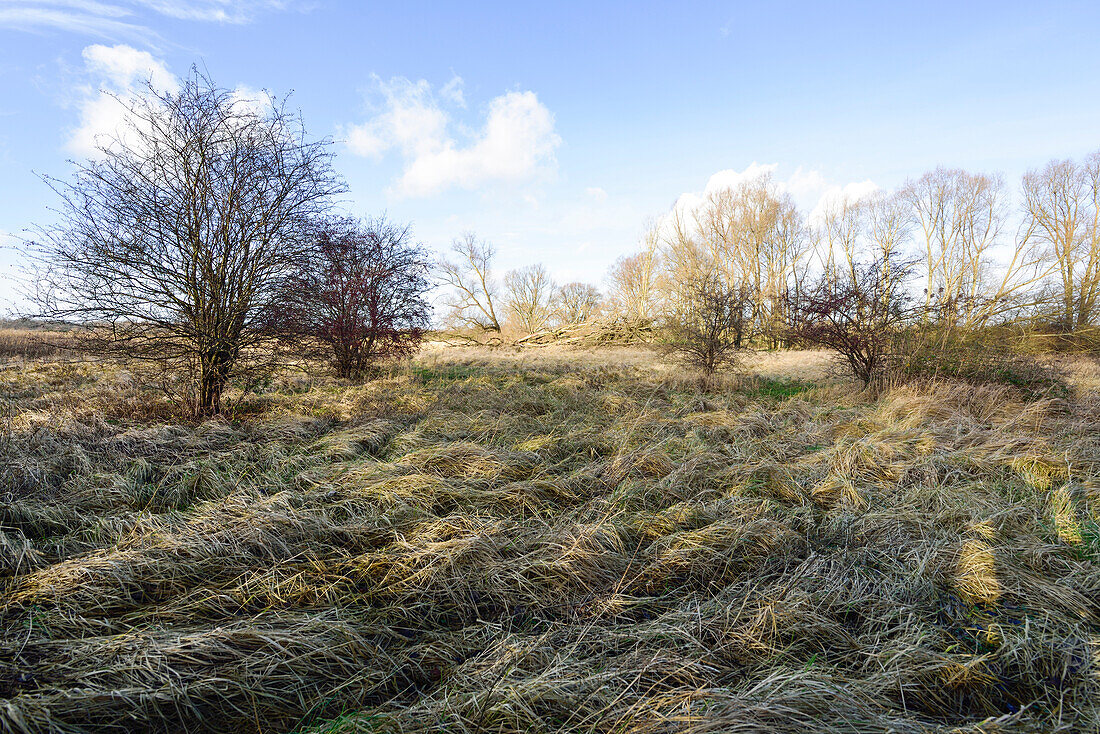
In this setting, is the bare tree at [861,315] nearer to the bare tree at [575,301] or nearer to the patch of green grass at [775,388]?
the patch of green grass at [775,388]

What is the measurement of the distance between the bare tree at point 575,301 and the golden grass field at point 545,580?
958 inches

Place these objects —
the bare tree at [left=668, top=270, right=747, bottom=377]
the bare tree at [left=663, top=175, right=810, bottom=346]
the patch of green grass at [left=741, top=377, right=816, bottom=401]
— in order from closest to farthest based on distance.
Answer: the patch of green grass at [left=741, top=377, right=816, bottom=401], the bare tree at [left=668, top=270, right=747, bottom=377], the bare tree at [left=663, top=175, right=810, bottom=346]

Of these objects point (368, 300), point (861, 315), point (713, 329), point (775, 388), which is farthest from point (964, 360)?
point (368, 300)

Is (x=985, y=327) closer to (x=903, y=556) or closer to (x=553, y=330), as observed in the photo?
(x=903, y=556)

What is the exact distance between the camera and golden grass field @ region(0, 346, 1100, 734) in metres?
1.72

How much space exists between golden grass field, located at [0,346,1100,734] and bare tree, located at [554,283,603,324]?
958 inches

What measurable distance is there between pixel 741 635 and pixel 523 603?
1.04m

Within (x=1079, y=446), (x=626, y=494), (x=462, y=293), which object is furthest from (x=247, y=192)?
(x=462, y=293)

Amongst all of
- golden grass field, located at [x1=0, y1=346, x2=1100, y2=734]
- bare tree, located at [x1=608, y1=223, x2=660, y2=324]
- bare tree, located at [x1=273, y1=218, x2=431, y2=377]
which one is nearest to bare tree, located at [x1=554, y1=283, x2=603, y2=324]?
bare tree, located at [x1=608, y1=223, x2=660, y2=324]

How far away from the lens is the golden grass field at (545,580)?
1.72 meters

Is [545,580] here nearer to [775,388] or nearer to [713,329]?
[713,329]

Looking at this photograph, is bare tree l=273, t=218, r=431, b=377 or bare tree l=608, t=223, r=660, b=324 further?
bare tree l=608, t=223, r=660, b=324

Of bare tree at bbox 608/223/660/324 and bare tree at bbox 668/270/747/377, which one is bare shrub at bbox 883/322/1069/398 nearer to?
bare tree at bbox 668/270/747/377

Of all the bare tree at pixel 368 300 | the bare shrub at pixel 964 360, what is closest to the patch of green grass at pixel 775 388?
the bare shrub at pixel 964 360
